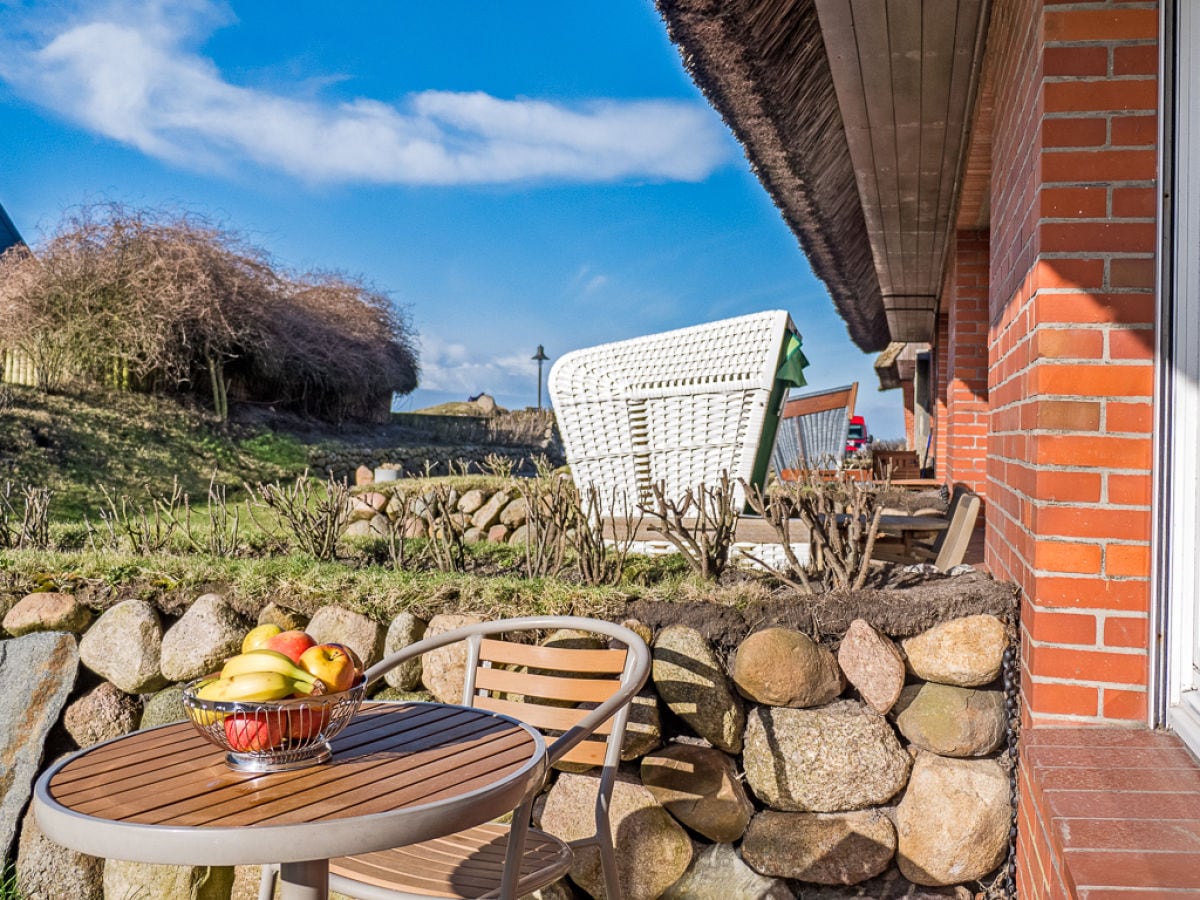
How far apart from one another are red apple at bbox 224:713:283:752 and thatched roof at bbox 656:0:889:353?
210 cm

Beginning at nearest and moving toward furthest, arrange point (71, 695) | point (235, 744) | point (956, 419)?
point (235, 744) → point (71, 695) → point (956, 419)

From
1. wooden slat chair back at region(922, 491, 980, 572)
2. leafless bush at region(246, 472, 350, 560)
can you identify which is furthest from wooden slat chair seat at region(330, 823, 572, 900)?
leafless bush at region(246, 472, 350, 560)

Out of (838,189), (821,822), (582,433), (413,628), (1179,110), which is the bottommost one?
(821,822)

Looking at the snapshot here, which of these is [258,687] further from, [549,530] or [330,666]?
[549,530]

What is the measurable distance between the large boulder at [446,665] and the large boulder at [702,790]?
26.6 inches

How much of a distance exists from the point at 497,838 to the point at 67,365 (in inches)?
576

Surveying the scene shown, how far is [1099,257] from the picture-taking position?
2141mm

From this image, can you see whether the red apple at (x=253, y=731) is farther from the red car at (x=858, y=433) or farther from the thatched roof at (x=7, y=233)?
the thatched roof at (x=7, y=233)

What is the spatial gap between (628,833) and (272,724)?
60.1 inches

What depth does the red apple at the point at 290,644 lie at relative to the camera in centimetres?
168

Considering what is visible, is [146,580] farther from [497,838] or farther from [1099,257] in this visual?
[1099,257]

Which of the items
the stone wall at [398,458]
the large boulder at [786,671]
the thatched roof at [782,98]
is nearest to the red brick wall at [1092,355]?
the large boulder at [786,671]

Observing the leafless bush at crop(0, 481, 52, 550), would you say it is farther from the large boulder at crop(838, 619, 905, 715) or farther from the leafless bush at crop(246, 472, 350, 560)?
the large boulder at crop(838, 619, 905, 715)

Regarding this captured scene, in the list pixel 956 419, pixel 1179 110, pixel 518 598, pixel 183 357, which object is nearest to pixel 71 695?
pixel 518 598
